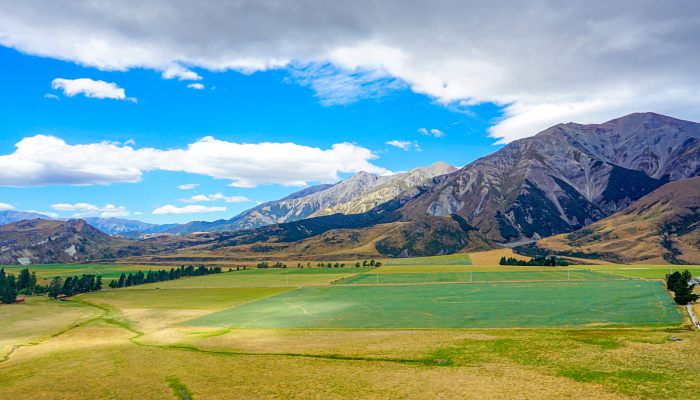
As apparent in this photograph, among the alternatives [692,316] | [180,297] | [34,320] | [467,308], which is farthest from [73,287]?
[692,316]

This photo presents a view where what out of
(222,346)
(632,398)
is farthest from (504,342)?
(222,346)

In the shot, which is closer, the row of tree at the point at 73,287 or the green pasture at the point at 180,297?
the green pasture at the point at 180,297

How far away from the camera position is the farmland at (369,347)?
4800 cm

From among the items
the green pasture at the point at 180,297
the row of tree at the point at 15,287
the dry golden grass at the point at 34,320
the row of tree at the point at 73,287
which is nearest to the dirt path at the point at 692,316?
the green pasture at the point at 180,297

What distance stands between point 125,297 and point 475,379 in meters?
150

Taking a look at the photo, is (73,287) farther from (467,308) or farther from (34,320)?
(467,308)

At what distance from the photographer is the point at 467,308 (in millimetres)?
106438

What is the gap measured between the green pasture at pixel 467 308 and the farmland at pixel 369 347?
0.40 m

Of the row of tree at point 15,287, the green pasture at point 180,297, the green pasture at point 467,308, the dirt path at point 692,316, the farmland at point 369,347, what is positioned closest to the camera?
the farmland at point 369,347

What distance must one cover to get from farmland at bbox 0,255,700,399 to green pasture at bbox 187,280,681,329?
0.40m

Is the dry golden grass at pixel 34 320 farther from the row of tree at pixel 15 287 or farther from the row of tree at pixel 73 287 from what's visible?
the row of tree at pixel 73 287

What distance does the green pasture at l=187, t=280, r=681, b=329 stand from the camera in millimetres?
88688

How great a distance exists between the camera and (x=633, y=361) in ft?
178

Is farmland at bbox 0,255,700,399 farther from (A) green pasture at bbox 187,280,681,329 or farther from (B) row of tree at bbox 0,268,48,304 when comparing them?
(B) row of tree at bbox 0,268,48,304
